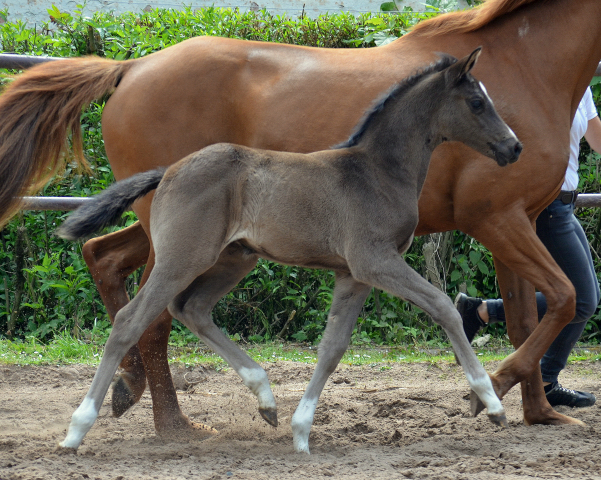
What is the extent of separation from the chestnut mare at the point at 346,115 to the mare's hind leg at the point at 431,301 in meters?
0.57

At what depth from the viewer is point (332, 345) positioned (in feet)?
10.1

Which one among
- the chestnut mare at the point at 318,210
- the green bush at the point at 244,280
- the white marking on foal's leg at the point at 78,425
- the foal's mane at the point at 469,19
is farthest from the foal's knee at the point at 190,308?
the green bush at the point at 244,280

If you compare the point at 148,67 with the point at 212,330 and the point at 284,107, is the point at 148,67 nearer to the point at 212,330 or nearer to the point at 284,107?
the point at 284,107

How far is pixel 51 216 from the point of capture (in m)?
5.84

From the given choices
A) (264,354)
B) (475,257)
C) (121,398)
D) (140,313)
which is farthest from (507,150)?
(475,257)

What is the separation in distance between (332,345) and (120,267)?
145 cm

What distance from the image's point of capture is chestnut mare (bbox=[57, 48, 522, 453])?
2807 millimetres

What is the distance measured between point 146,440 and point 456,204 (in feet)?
6.20

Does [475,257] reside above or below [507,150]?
below

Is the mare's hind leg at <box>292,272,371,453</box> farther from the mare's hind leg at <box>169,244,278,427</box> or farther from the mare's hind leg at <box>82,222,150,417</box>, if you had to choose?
the mare's hind leg at <box>82,222,150,417</box>

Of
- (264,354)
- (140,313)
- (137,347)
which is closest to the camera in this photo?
(140,313)

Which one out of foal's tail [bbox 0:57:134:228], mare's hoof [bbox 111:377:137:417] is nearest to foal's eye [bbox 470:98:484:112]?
foal's tail [bbox 0:57:134:228]

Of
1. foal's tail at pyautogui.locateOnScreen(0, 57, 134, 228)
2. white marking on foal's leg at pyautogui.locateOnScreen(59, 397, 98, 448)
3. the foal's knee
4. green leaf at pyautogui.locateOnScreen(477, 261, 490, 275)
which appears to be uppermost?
foal's tail at pyautogui.locateOnScreen(0, 57, 134, 228)

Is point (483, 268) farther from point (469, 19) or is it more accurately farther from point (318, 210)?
point (318, 210)
